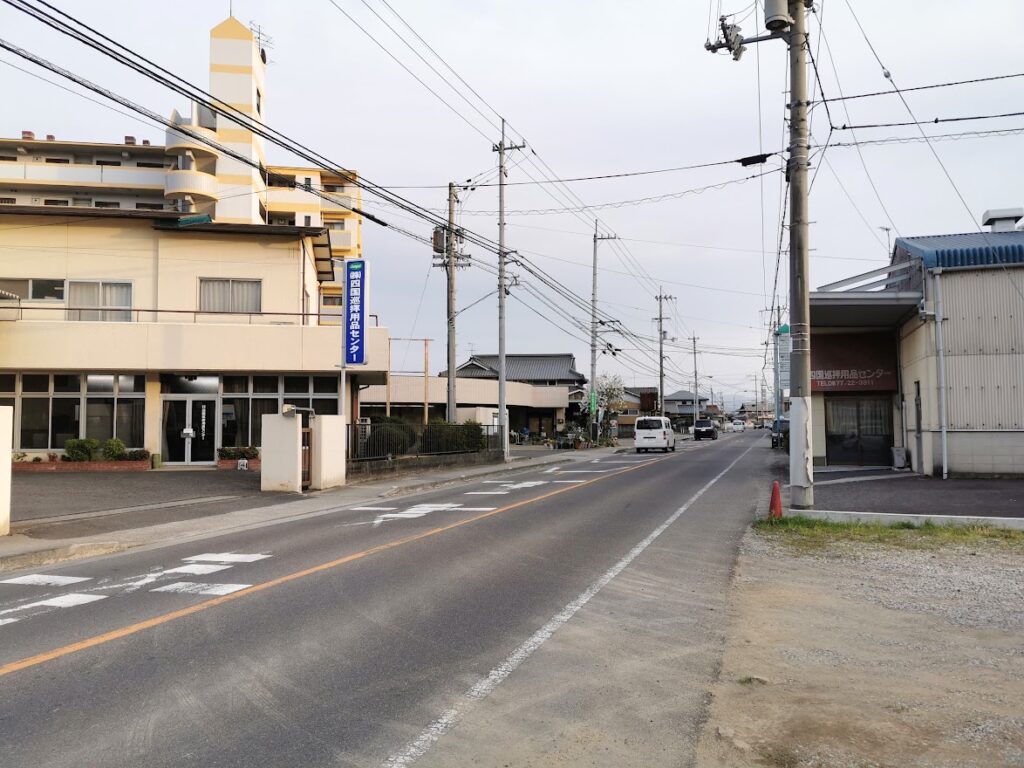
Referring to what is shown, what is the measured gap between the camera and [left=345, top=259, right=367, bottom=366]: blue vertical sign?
73.5 feet

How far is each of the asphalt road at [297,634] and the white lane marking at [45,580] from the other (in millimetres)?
46

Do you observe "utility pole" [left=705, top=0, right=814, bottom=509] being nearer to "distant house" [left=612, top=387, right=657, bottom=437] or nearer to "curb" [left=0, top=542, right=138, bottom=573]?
"curb" [left=0, top=542, right=138, bottom=573]

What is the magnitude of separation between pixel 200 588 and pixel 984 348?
64.8 feet

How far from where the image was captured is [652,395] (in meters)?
85.2

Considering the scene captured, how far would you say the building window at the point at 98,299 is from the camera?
25.5 meters

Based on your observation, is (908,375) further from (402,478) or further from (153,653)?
(153,653)

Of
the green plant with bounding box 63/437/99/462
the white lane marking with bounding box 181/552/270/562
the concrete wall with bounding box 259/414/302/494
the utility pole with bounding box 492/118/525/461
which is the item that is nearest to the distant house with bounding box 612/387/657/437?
the utility pole with bounding box 492/118/525/461

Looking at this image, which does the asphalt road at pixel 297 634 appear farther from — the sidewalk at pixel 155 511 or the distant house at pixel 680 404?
the distant house at pixel 680 404

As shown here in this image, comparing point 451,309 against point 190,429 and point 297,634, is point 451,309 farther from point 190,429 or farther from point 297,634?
point 297,634

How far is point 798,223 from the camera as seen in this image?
14367 millimetres

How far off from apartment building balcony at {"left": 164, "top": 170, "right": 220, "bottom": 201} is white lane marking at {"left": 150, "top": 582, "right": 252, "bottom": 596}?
37034 mm

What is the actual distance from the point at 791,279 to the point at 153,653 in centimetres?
1240

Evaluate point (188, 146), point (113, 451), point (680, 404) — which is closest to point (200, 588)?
point (113, 451)

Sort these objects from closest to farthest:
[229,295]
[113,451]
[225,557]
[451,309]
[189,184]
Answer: [225,557], [113,451], [229,295], [451,309], [189,184]
